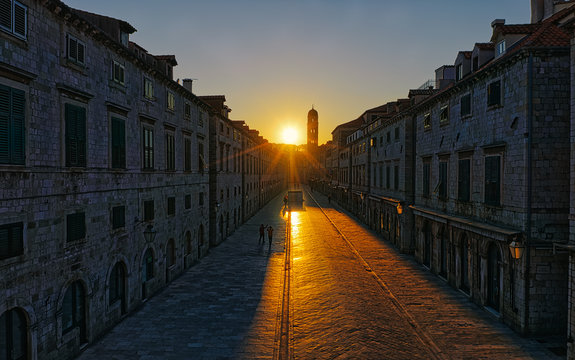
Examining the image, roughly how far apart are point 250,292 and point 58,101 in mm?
12003

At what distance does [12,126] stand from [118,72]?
255 inches

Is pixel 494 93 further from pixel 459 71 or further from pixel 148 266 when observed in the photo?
pixel 148 266

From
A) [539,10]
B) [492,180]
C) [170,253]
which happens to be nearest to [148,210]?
[170,253]

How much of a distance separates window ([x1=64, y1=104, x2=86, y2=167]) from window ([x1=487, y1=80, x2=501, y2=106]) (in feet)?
53.5

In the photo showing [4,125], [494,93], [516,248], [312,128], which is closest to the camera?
[4,125]

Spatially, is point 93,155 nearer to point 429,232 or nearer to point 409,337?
point 409,337

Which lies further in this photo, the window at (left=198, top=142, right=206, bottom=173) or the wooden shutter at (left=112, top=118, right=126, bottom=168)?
the window at (left=198, top=142, right=206, bottom=173)

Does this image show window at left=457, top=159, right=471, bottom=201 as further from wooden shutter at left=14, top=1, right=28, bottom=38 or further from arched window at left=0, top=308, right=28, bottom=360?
arched window at left=0, top=308, right=28, bottom=360

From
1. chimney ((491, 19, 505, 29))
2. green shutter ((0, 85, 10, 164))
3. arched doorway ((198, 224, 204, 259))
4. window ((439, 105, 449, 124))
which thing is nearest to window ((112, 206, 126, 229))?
green shutter ((0, 85, 10, 164))

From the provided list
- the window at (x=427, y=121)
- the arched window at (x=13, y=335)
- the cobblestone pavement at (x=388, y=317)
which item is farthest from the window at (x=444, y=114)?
the arched window at (x=13, y=335)

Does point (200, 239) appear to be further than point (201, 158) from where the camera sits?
No

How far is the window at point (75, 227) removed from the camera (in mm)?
11773

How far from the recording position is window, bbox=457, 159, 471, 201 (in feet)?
58.5

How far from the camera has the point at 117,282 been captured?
Answer: 49.8 feet
